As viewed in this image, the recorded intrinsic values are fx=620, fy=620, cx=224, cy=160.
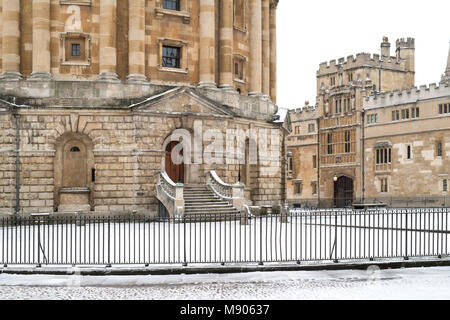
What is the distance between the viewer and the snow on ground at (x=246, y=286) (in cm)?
1330

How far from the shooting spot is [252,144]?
4356 centimetres

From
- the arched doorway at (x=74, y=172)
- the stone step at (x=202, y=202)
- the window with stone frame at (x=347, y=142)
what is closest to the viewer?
the stone step at (x=202, y=202)

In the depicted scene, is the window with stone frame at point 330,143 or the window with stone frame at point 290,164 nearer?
the window with stone frame at point 330,143

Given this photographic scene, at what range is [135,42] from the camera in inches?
1478

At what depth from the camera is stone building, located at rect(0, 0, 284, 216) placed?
118 ft

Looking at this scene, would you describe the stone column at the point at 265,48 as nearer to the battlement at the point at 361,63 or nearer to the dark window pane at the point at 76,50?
the dark window pane at the point at 76,50

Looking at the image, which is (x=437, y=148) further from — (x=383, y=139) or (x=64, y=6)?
(x=64, y=6)

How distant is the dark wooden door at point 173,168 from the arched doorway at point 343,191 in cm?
3350

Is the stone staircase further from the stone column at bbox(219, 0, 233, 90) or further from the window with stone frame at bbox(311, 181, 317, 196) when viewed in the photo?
the window with stone frame at bbox(311, 181, 317, 196)

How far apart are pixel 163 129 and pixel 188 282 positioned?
2285 cm

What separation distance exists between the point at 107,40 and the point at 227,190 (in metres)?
11.5

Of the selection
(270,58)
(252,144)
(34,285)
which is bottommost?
(34,285)

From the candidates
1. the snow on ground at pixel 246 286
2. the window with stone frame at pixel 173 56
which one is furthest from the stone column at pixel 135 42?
the snow on ground at pixel 246 286
